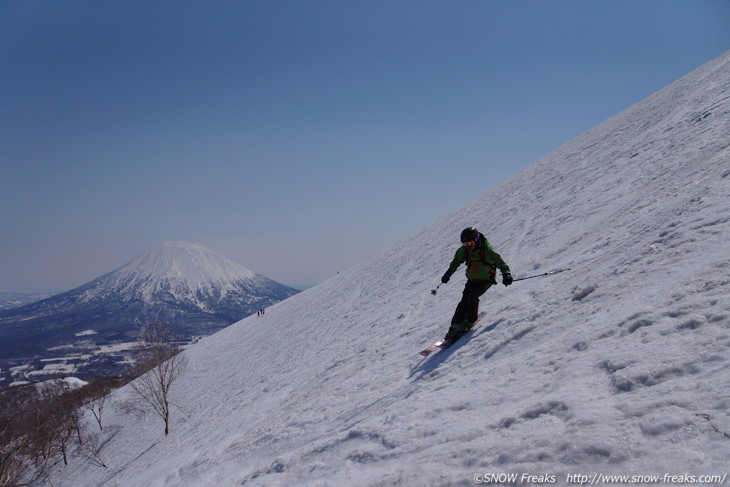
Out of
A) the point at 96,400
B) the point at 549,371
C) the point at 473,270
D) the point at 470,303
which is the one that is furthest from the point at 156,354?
the point at 549,371

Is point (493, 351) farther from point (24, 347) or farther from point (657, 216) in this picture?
point (24, 347)

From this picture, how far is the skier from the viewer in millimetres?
7175

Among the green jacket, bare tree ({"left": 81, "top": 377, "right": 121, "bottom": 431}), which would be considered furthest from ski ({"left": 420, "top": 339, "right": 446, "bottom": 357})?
bare tree ({"left": 81, "top": 377, "right": 121, "bottom": 431})

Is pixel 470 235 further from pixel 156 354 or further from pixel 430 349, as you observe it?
pixel 156 354

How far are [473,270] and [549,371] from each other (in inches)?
120

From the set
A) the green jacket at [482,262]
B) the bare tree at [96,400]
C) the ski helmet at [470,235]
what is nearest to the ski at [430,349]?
the green jacket at [482,262]

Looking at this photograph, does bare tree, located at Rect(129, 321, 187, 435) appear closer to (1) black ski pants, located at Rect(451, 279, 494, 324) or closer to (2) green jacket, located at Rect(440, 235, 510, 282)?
(1) black ski pants, located at Rect(451, 279, 494, 324)

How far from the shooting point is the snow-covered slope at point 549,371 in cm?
304

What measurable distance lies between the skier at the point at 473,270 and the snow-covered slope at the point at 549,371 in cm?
37

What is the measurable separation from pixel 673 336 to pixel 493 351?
8.37 ft

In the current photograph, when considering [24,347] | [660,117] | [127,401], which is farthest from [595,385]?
[24,347]

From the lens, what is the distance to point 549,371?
4.41 m

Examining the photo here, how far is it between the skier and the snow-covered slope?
1.23 ft

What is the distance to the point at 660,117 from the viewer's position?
20.9 m
